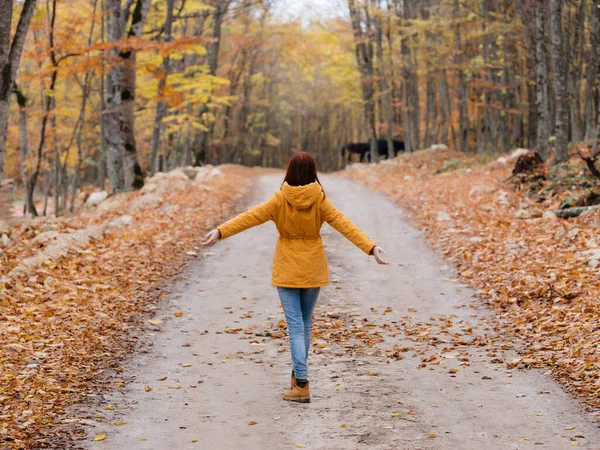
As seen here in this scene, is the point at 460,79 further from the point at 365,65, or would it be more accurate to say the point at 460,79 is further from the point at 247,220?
the point at 247,220

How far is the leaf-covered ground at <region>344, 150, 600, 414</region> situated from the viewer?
7.15 m

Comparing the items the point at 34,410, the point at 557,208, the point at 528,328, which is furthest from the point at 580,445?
the point at 557,208

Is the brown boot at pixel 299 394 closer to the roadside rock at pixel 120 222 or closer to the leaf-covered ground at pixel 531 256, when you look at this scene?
the leaf-covered ground at pixel 531 256

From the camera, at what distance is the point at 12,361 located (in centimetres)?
662

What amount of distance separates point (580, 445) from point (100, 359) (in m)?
4.83

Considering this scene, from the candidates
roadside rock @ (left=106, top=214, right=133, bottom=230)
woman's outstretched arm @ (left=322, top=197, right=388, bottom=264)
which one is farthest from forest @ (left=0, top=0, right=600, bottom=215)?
woman's outstretched arm @ (left=322, top=197, right=388, bottom=264)

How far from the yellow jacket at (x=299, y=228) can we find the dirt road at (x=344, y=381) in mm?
1160

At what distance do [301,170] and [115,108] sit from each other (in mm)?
15069

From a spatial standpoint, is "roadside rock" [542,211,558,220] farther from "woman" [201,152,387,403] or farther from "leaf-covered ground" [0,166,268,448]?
"woman" [201,152,387,403]

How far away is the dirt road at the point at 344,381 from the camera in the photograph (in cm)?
524

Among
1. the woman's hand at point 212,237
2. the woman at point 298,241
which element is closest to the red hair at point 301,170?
the woman at point 298,241

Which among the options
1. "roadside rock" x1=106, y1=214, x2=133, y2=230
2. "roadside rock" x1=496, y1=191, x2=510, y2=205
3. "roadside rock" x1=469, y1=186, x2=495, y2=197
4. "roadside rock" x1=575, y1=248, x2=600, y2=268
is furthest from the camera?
"roadside rock" x1=469, y1=186, x2=495, y2=197

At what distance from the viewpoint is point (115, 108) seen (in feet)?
64.7

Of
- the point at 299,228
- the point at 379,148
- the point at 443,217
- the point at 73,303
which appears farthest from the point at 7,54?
the point at 379,148
